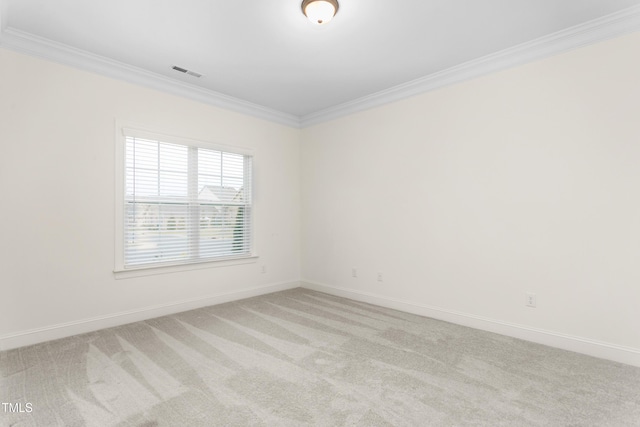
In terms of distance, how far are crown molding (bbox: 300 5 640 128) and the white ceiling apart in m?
0.06

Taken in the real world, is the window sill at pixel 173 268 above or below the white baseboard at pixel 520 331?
above

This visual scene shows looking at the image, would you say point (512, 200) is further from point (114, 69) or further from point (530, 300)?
point (114, 69)

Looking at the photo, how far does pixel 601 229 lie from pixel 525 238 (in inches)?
22.3

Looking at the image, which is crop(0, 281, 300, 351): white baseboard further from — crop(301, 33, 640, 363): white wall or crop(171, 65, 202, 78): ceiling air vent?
crop(171, 65, 202, 78): ceiling air vent

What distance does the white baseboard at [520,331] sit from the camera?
8.68ft

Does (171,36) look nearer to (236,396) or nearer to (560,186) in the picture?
(236,396)

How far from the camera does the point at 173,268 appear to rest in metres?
3.93

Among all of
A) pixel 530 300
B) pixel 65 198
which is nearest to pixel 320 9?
pixel 65 198

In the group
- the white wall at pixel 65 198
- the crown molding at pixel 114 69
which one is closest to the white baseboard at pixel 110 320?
the white wall at pixel 65 198

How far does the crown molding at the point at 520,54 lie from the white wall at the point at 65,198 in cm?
249

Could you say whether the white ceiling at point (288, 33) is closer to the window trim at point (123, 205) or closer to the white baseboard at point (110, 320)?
the window trim at point (123, 205)

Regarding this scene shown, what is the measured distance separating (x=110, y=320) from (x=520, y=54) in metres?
4.98

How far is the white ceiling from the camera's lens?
2523 millimetres

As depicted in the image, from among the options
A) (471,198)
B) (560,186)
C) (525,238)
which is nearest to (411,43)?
(471,198)
